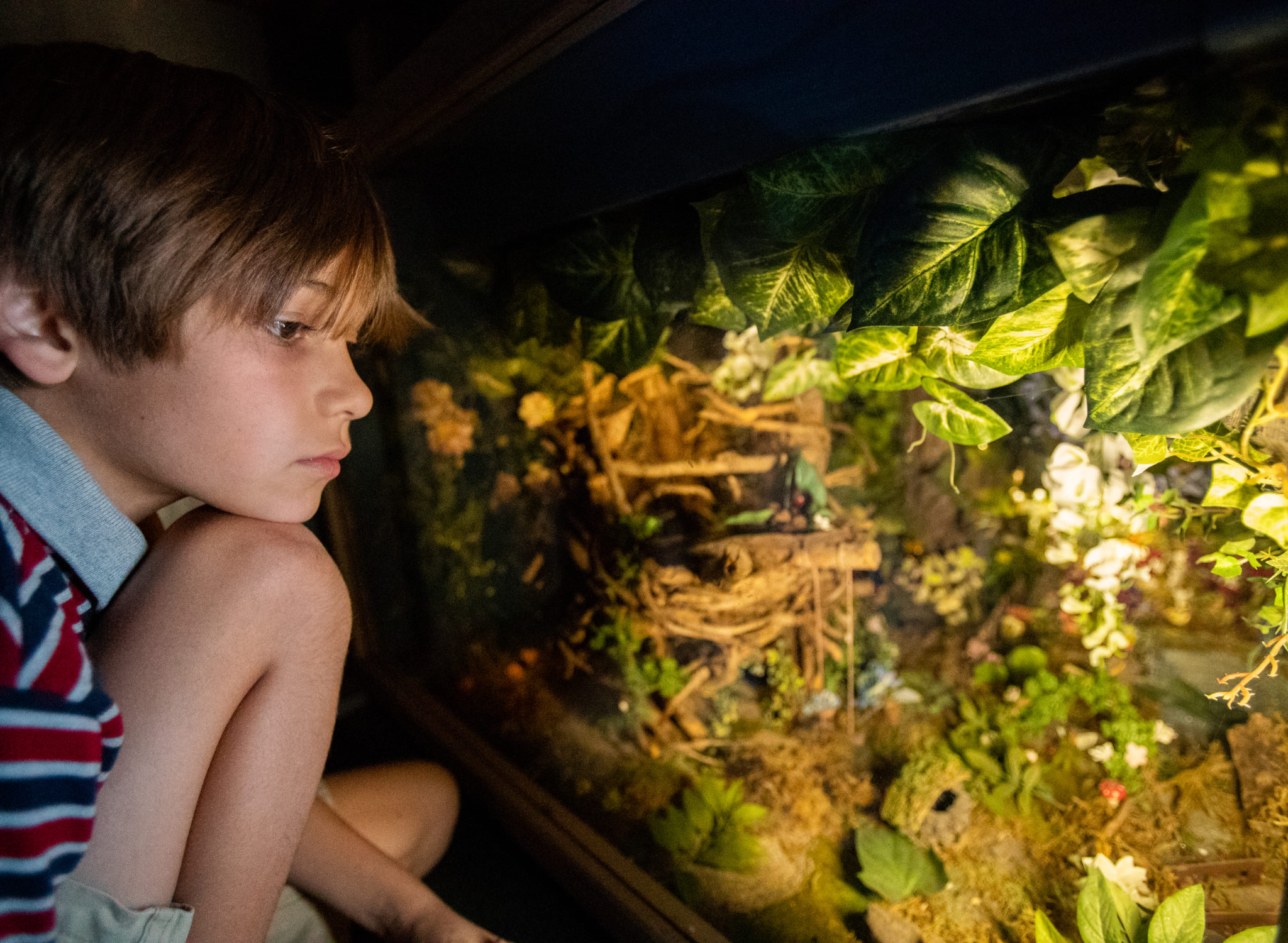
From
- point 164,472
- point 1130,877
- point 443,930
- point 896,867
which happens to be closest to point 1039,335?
point 1130,877

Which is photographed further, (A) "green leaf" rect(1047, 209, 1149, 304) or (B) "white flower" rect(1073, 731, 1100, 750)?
(B) "white flower" rect(1073, 731, 1100, 750)

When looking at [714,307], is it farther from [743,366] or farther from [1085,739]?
[1085,739]

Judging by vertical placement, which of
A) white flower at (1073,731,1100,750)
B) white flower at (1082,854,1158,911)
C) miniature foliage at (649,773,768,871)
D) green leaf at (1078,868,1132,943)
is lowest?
miniature foliage at (649,773,768,871)

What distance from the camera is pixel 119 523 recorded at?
67cm

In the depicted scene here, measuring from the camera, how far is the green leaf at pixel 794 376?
83 centimetres

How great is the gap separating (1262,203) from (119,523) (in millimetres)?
998

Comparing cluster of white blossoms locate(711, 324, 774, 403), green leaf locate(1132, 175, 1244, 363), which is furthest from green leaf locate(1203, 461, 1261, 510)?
cluster of white blossoms locate(711, 324, 774, 403)

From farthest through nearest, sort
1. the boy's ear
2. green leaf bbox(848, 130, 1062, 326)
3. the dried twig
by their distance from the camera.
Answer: the dried twig → the boy's ear → green leaf bbox(848, 130, 1062, 326)

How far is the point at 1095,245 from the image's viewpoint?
0.43 m

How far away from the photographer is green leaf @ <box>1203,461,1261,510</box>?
0.54 meters

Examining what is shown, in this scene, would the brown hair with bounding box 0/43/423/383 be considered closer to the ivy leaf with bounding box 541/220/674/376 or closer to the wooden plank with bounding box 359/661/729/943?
the ivy leaf with bounding box 541/220/674/376

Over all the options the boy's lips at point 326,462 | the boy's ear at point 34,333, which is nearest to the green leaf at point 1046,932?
the boy's lips at point 326,462

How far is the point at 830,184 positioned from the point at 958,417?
307mm

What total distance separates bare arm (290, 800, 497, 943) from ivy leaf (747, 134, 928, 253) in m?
1.04
